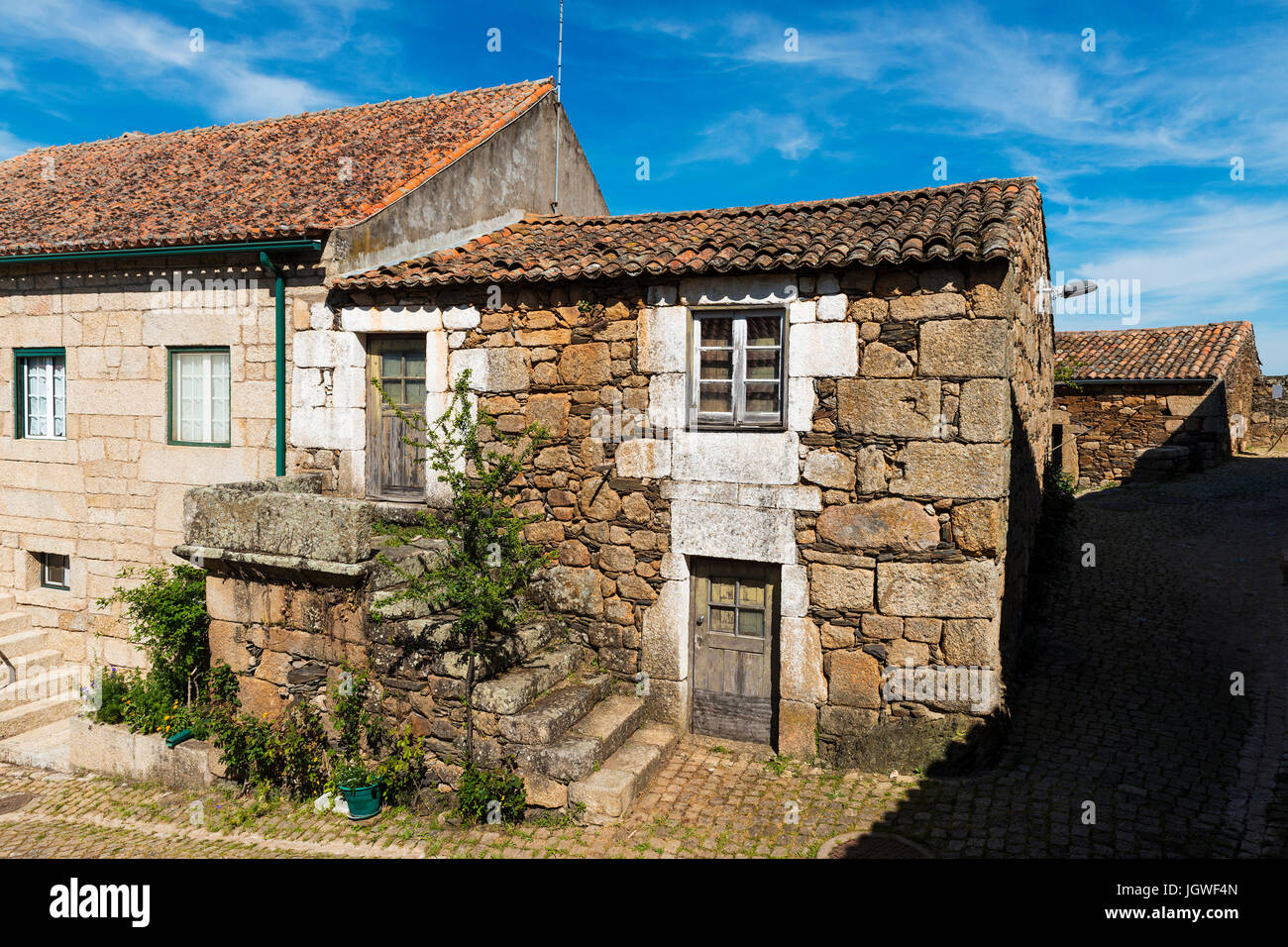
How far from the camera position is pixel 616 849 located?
5453mm

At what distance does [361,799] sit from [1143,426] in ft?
57.2

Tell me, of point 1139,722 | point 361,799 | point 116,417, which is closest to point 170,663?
point 361,799

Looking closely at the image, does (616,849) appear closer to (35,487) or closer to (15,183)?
(35,487)

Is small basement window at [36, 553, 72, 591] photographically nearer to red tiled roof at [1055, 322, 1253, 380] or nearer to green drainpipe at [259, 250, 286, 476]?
green drainpipe at [259, 250, 286, 476]

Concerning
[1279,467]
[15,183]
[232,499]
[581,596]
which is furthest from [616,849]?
[1279,467]

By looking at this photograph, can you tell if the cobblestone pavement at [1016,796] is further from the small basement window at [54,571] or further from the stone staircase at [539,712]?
the small basement window at [54,571]

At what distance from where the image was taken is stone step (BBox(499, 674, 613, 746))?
6023 mm

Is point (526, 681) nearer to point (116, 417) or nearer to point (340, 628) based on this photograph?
point (340, 628)

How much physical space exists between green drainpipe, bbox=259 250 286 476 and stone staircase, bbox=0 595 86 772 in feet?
11.5

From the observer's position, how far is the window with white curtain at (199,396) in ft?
29.7

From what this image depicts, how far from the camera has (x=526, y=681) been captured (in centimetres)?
636

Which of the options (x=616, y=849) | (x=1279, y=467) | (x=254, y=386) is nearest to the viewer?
(x=616, y=849)

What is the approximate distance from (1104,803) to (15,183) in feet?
48.8

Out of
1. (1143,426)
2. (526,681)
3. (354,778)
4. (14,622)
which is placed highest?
(1143,426)
